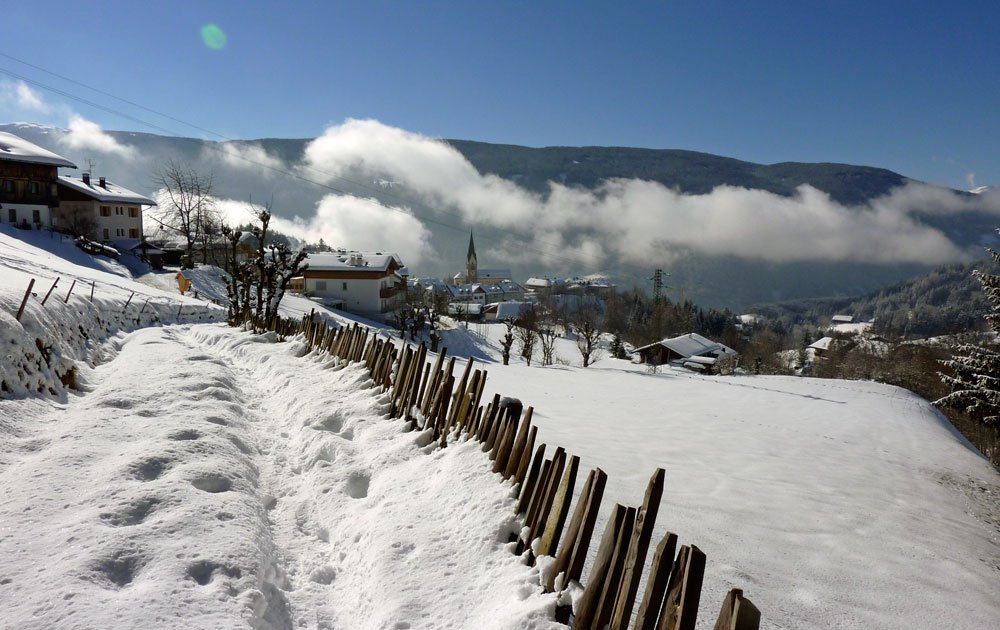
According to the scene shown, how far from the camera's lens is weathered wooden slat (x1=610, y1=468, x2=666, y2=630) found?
2.64m

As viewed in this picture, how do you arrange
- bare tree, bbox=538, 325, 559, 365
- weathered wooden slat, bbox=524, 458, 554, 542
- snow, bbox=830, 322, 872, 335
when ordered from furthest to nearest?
snow, bbox=830, 322, 872, 335, bare tree, bbox=538, 325, 559, 365, weathered wooden slat, bbox=524, 458, 554, 542

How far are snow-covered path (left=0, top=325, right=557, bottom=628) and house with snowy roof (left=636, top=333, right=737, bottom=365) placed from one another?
6310 centimetres

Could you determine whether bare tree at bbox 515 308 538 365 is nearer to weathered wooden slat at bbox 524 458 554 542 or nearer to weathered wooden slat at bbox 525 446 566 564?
weathered wooden slat at bbox 524 458 554 542

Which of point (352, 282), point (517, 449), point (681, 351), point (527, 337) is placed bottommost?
point (681, 351)

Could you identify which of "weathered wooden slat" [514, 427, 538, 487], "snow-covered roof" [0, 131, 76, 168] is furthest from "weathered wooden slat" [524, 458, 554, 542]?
"snow-covered roof" [0, 131, 76, 168]

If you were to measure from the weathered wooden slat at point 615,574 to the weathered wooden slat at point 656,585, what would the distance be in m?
0.26

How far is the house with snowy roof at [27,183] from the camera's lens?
42.2 m

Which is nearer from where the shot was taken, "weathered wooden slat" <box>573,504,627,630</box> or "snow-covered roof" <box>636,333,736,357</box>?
"weathered wooden slat" <box>573,504,627,630</box>

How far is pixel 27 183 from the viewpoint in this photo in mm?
43594

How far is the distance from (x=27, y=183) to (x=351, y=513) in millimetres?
57132

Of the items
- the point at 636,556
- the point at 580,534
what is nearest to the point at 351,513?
the point at 580,534

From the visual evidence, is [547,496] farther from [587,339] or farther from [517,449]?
[587,339]

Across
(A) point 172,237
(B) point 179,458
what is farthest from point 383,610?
(A) point 172,237

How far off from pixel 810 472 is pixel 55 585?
8.58 m
